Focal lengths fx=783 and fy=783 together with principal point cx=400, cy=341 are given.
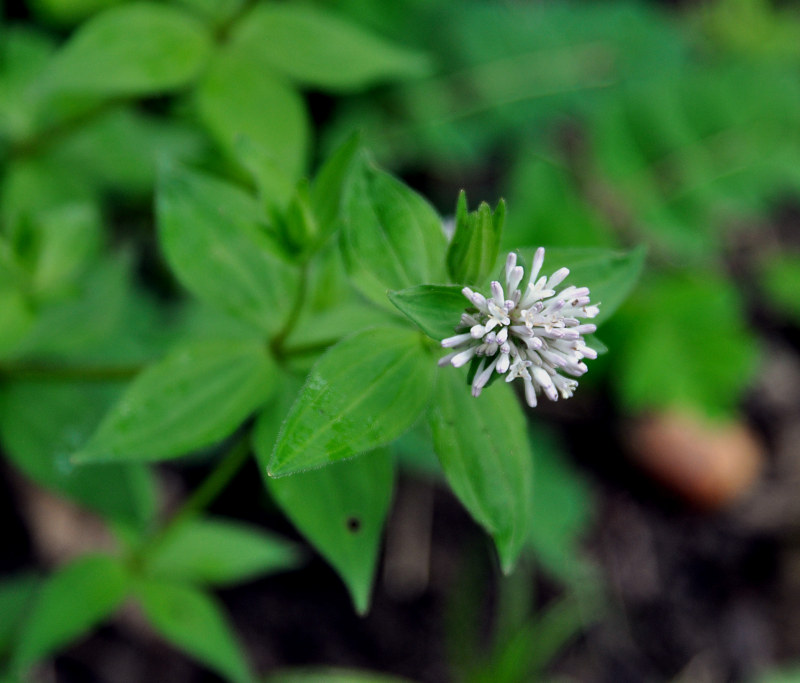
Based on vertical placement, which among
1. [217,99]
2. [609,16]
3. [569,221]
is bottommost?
[569,221]

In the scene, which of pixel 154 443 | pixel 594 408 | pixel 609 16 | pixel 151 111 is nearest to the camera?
pixel 154 443

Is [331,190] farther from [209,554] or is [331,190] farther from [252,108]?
[209,554]

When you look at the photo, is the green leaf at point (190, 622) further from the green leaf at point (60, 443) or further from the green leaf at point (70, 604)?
the green leaf at point (60, 443)

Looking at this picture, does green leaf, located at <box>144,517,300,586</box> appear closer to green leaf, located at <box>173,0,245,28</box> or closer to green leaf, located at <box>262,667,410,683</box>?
green leaf, located at <box>262,667,410,683</box>

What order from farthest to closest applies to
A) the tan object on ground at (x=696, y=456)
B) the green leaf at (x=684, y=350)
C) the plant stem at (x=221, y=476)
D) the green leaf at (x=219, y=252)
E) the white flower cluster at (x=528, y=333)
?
1. the tan object on ground at (x=696, y=456)
2. the green leaf at (x=684, y=350)
3. the plant stem at (x=221, y=476)
4. the green leaf at (x=219, y=252)
5. the white flower cluster at (x=528, y=333)

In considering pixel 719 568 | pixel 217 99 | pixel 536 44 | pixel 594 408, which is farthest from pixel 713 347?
pixel 217 99

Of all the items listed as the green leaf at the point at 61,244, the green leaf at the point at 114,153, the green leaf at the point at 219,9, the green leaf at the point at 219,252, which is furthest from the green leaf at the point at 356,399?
the green leaf at the point at 114,153

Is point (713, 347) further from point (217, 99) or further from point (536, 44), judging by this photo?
point (217, 99)

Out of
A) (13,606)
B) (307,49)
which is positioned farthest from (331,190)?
(13,606)
